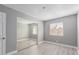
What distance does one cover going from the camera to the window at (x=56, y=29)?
15.5 feet

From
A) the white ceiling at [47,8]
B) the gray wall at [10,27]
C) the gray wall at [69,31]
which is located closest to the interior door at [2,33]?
the gray wall at [10,27]

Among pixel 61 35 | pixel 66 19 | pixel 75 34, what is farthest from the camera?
pixel 61 35

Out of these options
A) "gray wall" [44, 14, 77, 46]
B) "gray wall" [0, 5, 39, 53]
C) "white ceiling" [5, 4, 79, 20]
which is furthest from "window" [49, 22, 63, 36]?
"gray wall" [0, 5, 39, 53]

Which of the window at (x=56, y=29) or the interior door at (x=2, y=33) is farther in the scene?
the window at (x=56, y=29)

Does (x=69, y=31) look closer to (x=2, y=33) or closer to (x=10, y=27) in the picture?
(x=10, y=27)

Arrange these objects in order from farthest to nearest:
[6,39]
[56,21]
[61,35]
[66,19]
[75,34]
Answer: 1. [56,21]
2. [61,35]
3. [66,19]
4. [75,34]
5. [6,39]

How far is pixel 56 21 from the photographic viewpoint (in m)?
5.03

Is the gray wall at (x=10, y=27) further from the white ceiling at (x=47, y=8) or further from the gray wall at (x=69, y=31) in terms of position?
the gray wall at (x=69, y=31)

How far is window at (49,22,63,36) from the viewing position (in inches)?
186

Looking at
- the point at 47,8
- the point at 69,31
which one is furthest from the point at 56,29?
the point at 47,8
